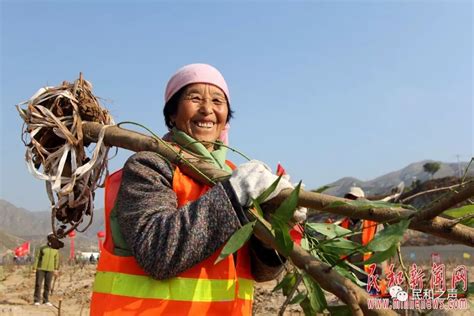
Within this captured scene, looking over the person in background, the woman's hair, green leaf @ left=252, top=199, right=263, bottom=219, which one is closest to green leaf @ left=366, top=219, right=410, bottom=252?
green leaf @ left=252, top=199, right=263, bottom=219


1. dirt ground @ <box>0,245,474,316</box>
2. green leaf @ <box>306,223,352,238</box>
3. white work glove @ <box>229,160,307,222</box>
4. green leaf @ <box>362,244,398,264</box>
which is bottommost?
dirt ground @ <box>0,245,474,316</box>

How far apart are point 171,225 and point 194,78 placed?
568 millimetres

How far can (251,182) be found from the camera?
1.25 meters

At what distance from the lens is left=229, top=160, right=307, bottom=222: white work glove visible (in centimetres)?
124

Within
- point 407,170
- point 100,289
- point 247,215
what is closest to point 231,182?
point 247,215

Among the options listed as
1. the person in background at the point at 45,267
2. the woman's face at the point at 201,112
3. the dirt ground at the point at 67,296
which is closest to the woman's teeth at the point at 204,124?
the woman's face at the point at 201,112

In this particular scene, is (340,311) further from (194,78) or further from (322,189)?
(194,78)

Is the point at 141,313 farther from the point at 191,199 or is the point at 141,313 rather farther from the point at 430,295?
the point at 430,295

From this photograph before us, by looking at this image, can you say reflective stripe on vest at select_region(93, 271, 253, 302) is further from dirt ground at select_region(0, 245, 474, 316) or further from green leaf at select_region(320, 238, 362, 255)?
dirt ground at select_region(0, 245, 474, 316)

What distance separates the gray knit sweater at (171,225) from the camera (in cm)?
120

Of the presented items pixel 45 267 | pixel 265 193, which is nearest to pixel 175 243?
pixel 265 193

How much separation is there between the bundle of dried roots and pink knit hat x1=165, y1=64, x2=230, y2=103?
301 mm

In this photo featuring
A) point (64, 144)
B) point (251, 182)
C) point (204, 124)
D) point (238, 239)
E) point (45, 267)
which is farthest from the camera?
point (45, 267)

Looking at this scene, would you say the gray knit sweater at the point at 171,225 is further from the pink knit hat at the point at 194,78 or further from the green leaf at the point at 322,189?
the pink knit hat at the point at 194,78
